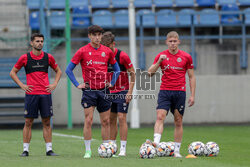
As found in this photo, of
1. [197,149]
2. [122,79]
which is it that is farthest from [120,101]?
[197,149]

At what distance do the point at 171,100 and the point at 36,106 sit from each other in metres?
2.24

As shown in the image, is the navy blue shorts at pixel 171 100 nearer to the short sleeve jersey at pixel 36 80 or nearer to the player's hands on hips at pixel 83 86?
the player's hands on hips at pixel 83 86

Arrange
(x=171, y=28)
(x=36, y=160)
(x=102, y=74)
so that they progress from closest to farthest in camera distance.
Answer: (x=36, y=160)
(x=102, y=74)
(x=171, y=28)

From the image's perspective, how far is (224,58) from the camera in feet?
65.3

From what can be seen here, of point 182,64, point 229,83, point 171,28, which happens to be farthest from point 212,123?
point 182,64

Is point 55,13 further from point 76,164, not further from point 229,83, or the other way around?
point 76,164

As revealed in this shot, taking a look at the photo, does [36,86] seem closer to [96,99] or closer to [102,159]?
[96,99]

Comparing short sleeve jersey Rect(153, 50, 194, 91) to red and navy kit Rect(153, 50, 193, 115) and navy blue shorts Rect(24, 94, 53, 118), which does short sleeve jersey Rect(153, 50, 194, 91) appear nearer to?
red and navy kit Rect(153, 50, 193, 115)

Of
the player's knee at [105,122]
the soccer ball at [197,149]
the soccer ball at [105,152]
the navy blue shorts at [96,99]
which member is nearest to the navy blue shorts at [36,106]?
the navy blue shorts at [96,99]

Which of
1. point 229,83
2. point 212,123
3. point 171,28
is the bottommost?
point 212,123


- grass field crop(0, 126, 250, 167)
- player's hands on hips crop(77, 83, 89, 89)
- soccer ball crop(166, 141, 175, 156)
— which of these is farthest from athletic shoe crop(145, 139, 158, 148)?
player's hands on hips crop(77, 83, 89, 89)

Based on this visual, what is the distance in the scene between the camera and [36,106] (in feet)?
29.5

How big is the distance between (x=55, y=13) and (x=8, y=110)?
4601 millimetres

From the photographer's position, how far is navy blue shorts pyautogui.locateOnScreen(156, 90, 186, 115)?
866 centimetres
